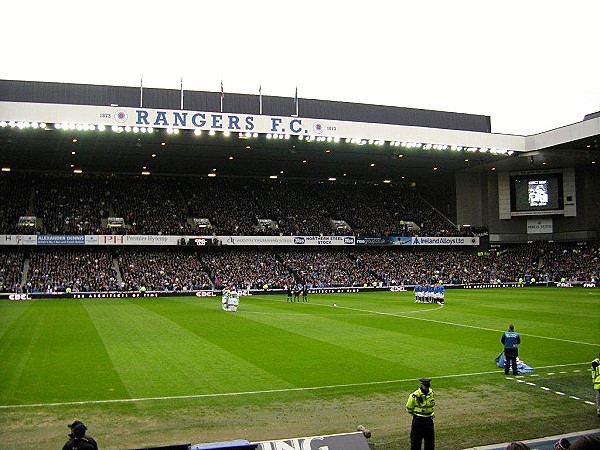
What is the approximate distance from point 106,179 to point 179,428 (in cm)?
5833

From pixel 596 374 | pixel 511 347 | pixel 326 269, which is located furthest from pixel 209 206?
pixel 596 374

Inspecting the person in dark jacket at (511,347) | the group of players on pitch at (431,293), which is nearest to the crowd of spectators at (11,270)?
the group of players on pitch at (431,293)

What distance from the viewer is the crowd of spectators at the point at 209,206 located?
58.9 m

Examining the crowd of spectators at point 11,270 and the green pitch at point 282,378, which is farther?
the crowd of spectators at point 11,270

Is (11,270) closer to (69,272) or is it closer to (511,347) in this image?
(69,272)

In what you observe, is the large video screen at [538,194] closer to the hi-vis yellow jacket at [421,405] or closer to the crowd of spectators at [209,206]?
the crowd of spectators at [209,206]

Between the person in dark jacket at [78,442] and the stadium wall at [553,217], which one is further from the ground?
the stadium wall at [553,217]

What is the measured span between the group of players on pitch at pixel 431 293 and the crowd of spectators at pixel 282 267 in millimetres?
17622

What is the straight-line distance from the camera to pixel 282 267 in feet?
202

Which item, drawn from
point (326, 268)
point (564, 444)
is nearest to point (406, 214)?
point (326, 268)

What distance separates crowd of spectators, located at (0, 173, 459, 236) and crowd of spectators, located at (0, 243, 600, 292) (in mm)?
2730

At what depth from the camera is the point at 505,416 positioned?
12711mm

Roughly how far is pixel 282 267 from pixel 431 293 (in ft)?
76.5

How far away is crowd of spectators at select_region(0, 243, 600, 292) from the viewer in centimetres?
5319
